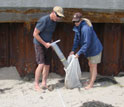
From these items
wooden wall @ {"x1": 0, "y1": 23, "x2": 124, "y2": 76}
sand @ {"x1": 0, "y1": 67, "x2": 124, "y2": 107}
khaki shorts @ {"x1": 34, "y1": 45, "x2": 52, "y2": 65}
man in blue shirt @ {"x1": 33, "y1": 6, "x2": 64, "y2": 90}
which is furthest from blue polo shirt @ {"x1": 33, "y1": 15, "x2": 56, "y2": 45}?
sand @ {"x1": 0, "y1": 67, "x2": 124, "y2": 107}

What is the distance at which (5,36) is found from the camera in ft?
18.2

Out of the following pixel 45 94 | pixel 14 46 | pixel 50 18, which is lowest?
pixel 45 94

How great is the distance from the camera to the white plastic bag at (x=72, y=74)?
472 centimetres

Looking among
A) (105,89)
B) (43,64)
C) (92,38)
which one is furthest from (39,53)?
(105,89)

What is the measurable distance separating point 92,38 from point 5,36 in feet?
6.62

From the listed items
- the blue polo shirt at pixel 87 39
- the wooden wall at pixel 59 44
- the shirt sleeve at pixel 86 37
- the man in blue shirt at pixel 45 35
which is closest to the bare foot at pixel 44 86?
the man in blue shirt at pixel 45 35

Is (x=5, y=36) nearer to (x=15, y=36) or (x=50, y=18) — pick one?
(x=15, y=36)

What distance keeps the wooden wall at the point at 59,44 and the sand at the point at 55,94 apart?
32 centimetres

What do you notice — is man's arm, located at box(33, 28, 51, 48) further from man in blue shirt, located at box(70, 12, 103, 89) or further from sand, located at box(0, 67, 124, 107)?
sand, located at box(0, 67, 124, 107)

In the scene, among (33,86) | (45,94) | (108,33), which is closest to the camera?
(45,94)

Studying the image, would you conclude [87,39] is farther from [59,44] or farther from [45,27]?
[59,44]

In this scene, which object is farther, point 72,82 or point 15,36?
point 15,36

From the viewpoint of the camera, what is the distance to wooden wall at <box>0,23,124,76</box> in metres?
5.26

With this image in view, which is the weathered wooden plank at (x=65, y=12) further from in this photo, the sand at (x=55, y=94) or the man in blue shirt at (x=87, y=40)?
the sand at (x=55, y=94)
